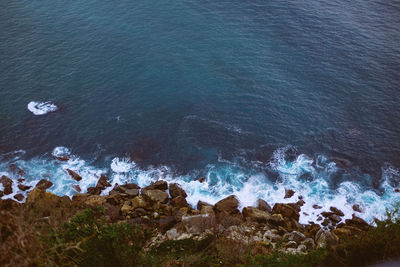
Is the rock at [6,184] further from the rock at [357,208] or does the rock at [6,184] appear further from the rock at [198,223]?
the rock at [357,208]

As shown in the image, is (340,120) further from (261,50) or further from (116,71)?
(116,71)

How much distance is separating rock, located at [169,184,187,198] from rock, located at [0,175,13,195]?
26219mm

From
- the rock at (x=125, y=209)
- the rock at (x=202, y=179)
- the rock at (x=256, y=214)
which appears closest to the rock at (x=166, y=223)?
the rock at (x=125, y=209)

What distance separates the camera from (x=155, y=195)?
159 ft

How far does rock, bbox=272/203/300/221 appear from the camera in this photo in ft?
156

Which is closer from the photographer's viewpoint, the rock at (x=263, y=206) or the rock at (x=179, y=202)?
the rock at (x=179, y=202)

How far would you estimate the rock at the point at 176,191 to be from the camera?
164ft

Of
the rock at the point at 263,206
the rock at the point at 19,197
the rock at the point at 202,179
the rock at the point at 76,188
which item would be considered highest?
the rock at the point at 202,179

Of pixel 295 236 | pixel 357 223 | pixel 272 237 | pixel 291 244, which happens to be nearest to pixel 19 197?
pixel 272 237

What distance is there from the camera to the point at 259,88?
67625mm

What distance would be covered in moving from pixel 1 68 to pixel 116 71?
2610 centimetres

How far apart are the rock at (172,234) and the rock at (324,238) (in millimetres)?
18776

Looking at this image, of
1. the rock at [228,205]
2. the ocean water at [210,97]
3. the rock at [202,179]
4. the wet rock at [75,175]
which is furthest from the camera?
the ocean water at [210,97]

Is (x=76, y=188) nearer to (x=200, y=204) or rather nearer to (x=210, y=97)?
(x=200, y=204)
